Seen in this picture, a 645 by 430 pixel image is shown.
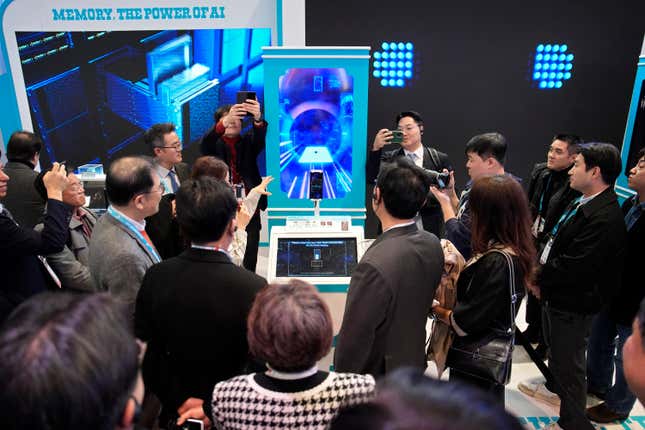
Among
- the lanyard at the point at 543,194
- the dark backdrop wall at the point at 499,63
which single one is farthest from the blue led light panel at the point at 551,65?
the lanyard at the point at 543,194

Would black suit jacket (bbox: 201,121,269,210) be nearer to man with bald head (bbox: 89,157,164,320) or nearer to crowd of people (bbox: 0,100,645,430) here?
crowd of people (bbox: 0,100,645,430)

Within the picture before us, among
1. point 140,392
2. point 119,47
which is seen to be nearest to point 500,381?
point 140,392

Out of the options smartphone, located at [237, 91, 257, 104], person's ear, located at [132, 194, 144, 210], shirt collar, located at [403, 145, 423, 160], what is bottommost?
shirt collar, located at [403, 145, 423, 160]

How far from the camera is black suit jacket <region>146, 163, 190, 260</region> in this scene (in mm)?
2438

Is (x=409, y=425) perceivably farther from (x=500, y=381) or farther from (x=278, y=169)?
(x=278, y=169)

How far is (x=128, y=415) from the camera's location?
2.78 ft

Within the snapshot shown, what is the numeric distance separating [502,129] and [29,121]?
546cm

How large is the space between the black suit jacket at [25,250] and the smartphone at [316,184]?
154cm

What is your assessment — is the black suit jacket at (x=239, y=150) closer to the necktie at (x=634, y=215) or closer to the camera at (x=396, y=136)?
the camera at (x=396, y=136)

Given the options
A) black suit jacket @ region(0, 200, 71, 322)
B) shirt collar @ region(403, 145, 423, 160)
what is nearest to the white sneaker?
shirt collar @ region(403, 145, 423, 160)

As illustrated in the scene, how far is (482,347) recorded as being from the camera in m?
2.04

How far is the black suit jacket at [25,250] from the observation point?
200 centimetres

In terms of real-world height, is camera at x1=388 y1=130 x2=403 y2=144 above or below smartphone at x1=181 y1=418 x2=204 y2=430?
above

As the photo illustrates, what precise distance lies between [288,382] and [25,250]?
5.12 feet
